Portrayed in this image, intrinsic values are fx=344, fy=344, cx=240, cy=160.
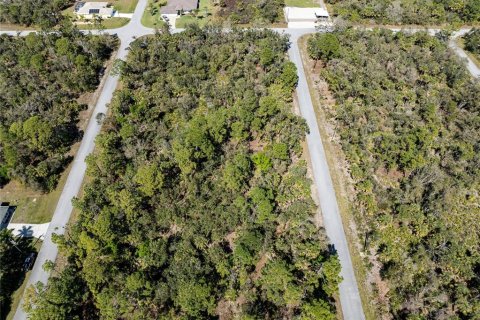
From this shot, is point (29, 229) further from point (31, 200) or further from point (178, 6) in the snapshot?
point (178, 6)

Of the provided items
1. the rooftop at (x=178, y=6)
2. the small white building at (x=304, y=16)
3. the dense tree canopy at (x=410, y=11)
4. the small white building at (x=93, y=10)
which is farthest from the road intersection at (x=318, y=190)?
the dense tree canopy at (x=410, y=11)

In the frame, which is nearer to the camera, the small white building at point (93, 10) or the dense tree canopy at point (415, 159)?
the dense tree canopy at point (415, 159)

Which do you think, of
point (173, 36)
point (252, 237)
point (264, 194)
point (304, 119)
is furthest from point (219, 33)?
point (252, 237)

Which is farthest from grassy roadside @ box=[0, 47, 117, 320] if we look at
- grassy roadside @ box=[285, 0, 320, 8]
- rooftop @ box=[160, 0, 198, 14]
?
grassy roadside @ box=[285, 0, 320, 8]

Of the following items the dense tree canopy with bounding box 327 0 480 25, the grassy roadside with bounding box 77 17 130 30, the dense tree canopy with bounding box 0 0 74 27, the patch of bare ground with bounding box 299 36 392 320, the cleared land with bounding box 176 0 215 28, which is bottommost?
the patch of bare ground with bounding box 299 36 392 320

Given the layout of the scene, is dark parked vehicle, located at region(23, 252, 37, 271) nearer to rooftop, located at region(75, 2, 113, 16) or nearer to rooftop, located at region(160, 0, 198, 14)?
rooftop, located at region(75, 2, 113, 16)

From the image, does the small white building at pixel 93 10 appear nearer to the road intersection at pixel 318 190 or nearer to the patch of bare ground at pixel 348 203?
the road intersection at pixel 318 190

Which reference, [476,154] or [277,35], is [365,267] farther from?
[277,35]
